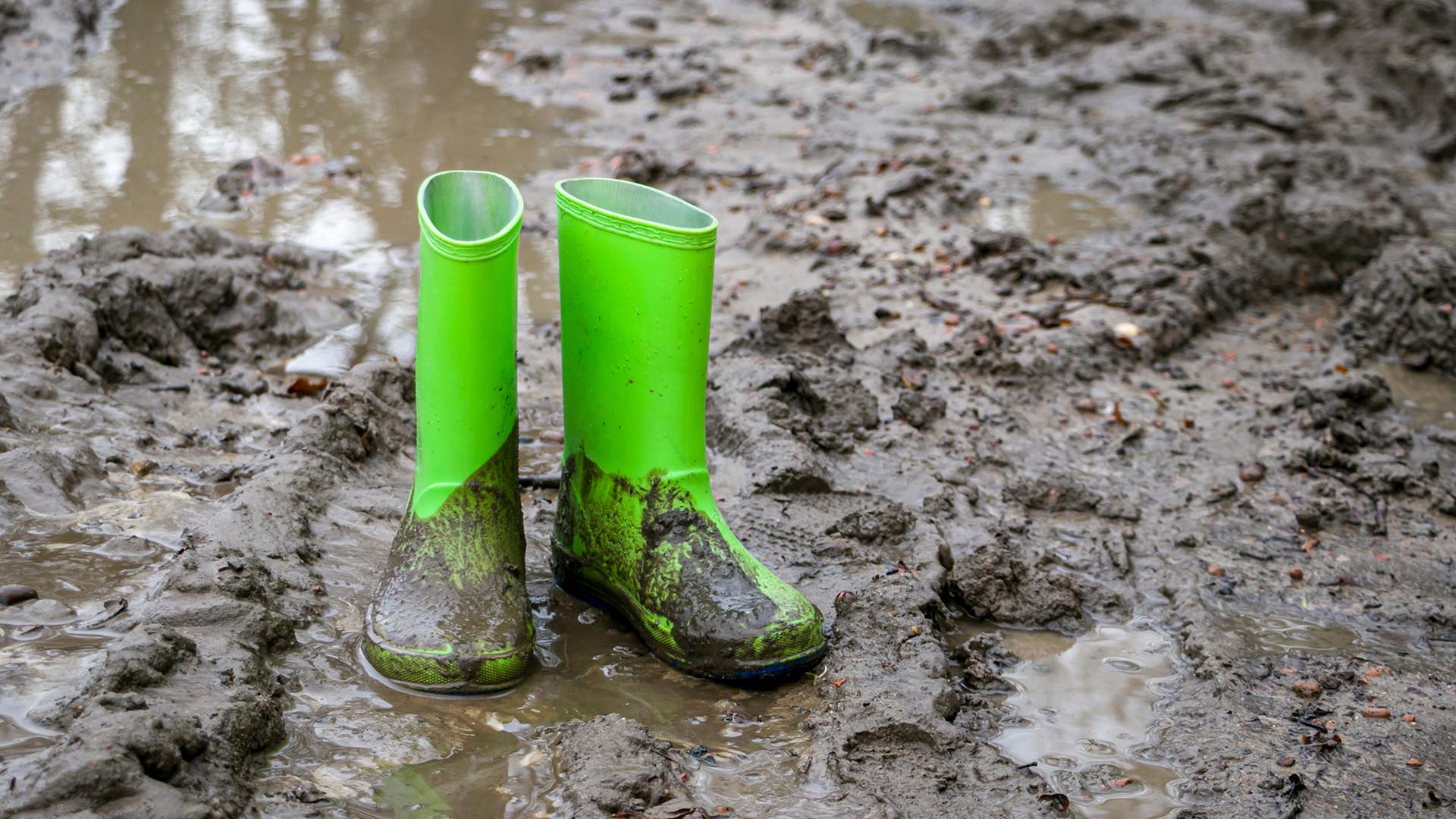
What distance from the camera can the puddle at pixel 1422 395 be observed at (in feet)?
11.3

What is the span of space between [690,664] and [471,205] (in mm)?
877

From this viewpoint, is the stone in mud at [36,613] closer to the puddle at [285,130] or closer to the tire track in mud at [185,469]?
the tire track in mud at [185,469]

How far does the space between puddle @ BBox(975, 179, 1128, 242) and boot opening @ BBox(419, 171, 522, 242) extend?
2.85 meters

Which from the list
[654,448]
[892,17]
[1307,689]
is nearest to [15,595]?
[654,448]

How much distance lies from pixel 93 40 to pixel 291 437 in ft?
16.6

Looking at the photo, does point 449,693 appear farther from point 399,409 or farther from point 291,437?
point 399,409

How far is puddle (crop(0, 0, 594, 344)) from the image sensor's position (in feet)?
13.2

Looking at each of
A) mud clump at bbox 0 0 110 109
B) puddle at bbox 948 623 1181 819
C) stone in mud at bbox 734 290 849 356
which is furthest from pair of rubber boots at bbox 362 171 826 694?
mud clump at bbox 0 0 110 109

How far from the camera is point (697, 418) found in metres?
2.07

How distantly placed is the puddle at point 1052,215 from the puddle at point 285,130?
1.80 metres

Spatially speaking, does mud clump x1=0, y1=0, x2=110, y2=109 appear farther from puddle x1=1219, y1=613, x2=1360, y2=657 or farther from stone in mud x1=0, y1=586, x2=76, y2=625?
puddle x1=1219, y1=613, x2=1360, y2=657

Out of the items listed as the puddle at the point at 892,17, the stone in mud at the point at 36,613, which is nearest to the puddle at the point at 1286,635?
the stone in mud at the point at 36,613

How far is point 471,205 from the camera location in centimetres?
204

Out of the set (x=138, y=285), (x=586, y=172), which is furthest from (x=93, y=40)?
(x=138, y=285)
